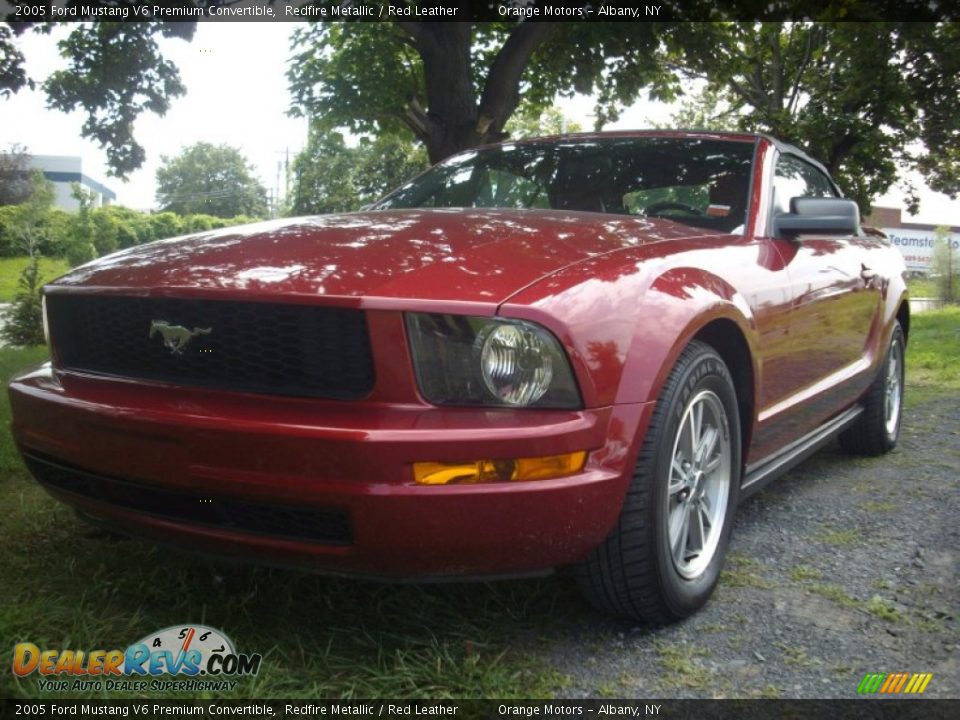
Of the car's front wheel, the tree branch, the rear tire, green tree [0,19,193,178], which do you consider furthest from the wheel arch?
green tree [0,19,193,178]

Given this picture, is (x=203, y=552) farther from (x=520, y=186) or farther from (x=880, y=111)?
(x=880, y=111)

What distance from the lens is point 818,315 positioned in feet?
10.7

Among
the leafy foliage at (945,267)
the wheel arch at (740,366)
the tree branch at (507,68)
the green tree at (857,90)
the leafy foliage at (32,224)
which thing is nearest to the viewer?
the wheel arch at (740,366)

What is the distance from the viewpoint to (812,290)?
322 centimetres

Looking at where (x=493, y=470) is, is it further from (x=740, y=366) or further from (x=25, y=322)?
(x=25, y=322)

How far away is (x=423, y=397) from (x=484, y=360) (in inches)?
6.1

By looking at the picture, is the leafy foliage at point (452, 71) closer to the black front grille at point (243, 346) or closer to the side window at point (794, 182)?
the side window at point (794, 182)

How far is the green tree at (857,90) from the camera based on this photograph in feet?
45.9

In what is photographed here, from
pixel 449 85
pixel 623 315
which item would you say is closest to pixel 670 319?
pixel 623 315

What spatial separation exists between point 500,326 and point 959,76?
17929mm

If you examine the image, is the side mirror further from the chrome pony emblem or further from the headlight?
the chrome pony emblem

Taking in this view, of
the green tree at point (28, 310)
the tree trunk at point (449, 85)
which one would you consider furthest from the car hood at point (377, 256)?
the green tree at point (28, 310)

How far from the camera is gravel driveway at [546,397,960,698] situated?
209cm

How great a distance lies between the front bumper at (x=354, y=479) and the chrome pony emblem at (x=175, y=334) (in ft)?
0.35
